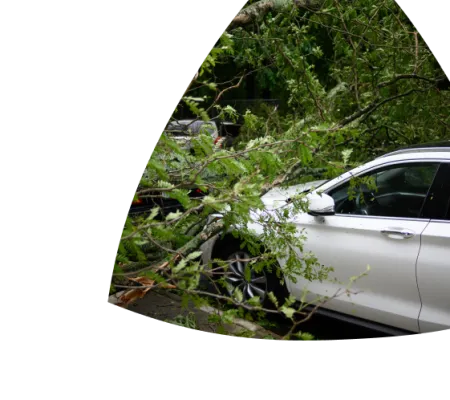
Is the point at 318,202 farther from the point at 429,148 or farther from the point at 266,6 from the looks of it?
the point at 266,6

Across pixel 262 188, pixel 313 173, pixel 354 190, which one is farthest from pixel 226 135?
pixel 354 190

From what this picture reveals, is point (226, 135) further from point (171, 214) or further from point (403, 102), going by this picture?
point (403, 102)

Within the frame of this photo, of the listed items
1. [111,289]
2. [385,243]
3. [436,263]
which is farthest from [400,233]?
[111,289]

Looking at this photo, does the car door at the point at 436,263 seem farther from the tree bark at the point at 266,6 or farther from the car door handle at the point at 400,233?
the tree bark at the point at 266,6

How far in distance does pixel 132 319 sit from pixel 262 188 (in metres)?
0.90

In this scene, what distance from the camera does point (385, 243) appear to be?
186 cm

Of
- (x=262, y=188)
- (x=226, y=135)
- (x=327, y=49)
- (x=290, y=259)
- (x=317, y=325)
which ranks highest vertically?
(x=327, y=49)

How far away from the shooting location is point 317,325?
167cm

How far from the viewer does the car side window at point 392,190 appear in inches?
77.4

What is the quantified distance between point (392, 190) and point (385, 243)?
290mm

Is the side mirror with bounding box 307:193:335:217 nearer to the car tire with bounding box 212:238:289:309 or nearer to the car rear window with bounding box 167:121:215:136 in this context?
the car tire with bounding box 212:238:289:309

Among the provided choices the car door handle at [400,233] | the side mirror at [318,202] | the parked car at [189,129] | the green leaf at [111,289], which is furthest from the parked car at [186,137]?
the car door handle at [400,233]

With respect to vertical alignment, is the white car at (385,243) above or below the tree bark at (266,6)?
below

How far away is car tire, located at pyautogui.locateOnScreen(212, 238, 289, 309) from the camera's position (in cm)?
176
